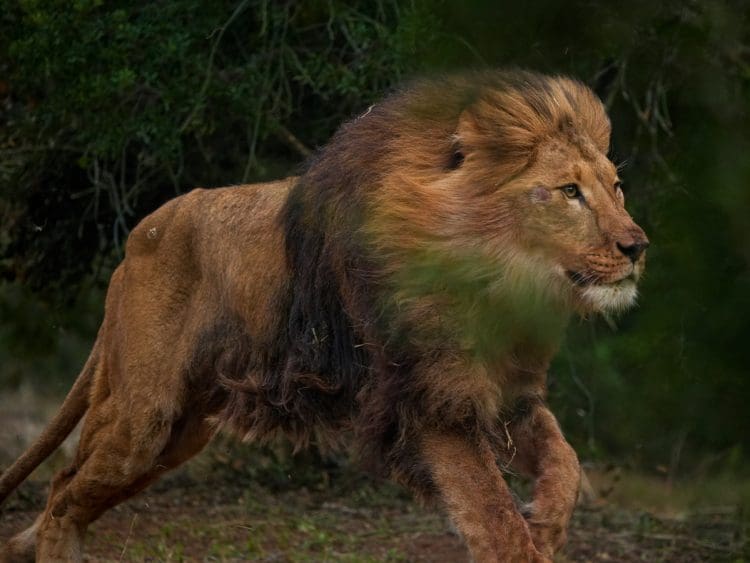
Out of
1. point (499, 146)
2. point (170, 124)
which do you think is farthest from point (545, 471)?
point (170, 124)

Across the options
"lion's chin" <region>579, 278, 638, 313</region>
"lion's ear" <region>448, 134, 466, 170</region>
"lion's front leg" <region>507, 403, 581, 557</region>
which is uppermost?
"lion's ear" <region>448, 134, 466, 170</region>

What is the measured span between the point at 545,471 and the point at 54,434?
7.68 feet

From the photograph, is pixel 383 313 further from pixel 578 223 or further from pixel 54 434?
pixel 54 434

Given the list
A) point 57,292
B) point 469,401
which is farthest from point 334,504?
point 469,401

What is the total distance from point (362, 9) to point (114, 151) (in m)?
1.52

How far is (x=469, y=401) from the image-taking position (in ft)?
12.9

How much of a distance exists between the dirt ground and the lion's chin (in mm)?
2275

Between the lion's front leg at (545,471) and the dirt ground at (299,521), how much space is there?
152 cm

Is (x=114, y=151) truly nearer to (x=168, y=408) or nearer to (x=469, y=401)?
(x=168, y=408)

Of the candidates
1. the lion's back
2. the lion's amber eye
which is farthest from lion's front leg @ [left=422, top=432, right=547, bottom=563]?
the lion's back

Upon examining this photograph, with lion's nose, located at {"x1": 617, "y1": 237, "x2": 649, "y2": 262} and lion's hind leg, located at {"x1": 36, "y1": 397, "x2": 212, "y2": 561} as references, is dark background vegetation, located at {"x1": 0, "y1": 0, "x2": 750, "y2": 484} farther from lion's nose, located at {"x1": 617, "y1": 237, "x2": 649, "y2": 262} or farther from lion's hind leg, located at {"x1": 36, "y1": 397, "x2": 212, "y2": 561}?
lion's hind leg, located at {"x1": 36, "y1": 397, "x2": 212, "y2": 561}

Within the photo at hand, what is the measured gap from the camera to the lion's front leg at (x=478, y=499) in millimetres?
3816

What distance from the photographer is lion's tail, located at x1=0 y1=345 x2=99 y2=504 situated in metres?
5.48

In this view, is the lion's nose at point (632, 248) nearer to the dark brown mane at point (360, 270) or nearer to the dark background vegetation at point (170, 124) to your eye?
the dark background vegetation at point (170, 124)
